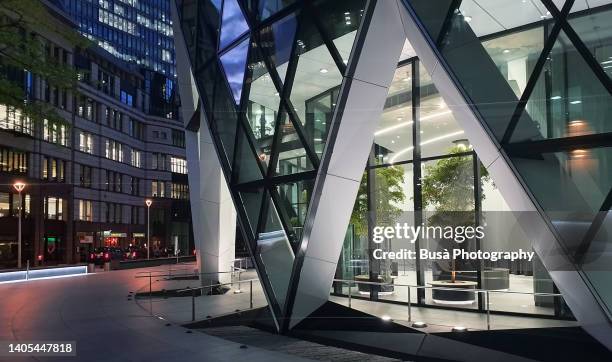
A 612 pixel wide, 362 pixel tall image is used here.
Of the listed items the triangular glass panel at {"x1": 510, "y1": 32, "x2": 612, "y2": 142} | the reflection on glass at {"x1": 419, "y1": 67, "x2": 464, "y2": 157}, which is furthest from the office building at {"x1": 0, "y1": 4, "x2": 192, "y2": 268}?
the triangular glass panel at {"x1": 510, "y1": 32, "x2": 612, "y2": 142}

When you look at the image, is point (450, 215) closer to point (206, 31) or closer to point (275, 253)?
point (275, 253)

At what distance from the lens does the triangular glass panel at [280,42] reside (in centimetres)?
1326

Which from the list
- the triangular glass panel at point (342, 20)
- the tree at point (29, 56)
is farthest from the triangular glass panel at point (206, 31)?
the tree at point (29, 56)

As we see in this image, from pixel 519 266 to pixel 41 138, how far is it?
51378 mm

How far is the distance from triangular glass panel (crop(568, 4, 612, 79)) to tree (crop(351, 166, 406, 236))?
9650 mm

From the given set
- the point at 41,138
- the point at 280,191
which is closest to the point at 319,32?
the point at 280,191

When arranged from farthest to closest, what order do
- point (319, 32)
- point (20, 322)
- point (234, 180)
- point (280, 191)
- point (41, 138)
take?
point (41, 138) → point (234, 180) → point (20, 322) → point (280, 191) → point (319, 32)

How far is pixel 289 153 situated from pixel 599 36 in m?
7.08

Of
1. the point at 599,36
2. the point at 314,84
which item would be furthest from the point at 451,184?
the point at 599,36

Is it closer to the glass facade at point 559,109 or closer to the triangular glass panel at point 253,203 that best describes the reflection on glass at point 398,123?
the triangular glass panel at point 253,203

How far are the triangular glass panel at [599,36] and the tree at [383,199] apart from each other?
9650 millimetres

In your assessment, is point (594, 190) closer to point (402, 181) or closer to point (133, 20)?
point (402, 181)

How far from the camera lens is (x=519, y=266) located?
48.6ft

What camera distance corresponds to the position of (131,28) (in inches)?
5207
